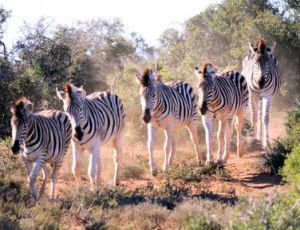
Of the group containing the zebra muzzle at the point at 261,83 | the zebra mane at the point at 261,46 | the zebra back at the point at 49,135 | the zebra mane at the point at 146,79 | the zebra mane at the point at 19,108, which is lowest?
the zebra back at the point at 49,135

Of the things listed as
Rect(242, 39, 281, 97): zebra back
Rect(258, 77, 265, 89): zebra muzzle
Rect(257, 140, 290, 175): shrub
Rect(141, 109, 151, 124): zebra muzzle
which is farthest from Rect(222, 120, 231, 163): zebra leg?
Rect(141, 109, 151, 124): zebra muzzle

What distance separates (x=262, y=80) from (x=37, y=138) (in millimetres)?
7511

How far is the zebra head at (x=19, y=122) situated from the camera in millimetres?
8992

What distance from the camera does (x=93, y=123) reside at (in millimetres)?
10516

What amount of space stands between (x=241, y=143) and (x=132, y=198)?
5.73 meters

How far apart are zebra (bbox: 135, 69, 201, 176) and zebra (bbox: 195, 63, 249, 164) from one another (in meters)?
0.65

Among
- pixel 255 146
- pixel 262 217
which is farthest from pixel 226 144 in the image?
pixel 262 217

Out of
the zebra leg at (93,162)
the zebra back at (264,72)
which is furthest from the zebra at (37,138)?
the zebra back at (264,72)

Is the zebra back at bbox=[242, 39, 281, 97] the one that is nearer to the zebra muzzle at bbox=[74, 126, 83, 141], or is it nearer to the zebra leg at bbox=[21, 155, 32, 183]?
the zebra muzzle at bbox=[74, 126, 83, 141]

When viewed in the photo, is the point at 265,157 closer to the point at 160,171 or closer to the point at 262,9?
the point at 160,171

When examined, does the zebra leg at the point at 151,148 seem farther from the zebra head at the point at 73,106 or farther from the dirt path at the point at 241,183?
the zebra head at the point at 73,106

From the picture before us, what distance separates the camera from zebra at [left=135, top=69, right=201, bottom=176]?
11.7 metres

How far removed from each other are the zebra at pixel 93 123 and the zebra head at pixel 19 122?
903mm

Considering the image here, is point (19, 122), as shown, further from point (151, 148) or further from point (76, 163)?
point (151, 148)
